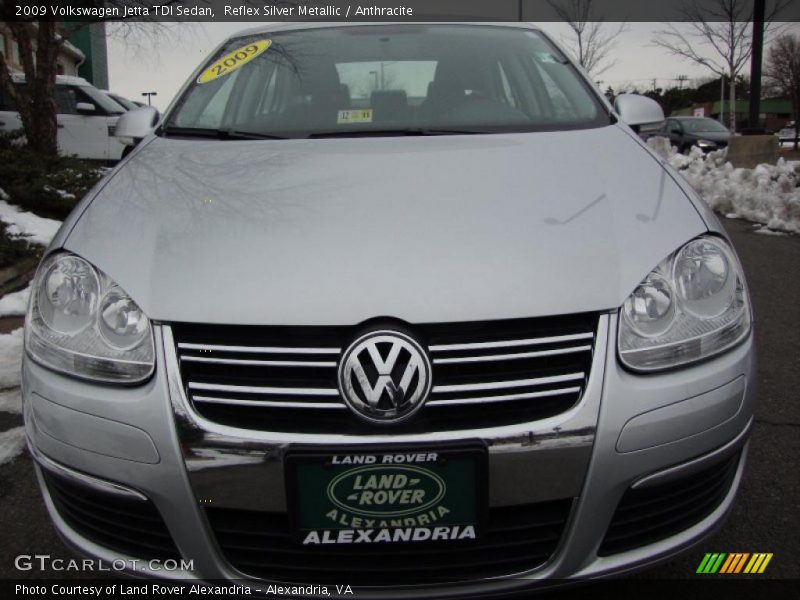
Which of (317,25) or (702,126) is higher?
(317,25)

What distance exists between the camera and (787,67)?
38562 millimetres

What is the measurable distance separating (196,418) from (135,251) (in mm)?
445

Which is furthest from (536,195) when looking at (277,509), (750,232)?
(750,232)

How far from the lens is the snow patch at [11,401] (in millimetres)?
3064

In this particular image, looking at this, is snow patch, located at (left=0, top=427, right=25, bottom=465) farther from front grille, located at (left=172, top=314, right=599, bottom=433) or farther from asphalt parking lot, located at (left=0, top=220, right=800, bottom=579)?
front grille, located at (left=172, top=314, right=599, bottom=433)

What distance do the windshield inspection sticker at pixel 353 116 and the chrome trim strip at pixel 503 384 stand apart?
1207 millimetres

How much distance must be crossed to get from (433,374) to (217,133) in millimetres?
1379

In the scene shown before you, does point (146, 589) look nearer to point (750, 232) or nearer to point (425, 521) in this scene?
point (425, 521)

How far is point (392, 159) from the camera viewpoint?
6.62ft

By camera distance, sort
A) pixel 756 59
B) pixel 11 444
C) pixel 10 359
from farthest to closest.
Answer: pixel 756 59 < pixel 10 359 < pixel 11 444

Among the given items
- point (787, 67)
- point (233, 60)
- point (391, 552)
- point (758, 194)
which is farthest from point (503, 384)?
point (787, 67)

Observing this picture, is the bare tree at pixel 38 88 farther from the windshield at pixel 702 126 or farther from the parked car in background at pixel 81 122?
the windshield at pixel 702 126

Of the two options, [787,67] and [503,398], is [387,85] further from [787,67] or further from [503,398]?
[787,67]

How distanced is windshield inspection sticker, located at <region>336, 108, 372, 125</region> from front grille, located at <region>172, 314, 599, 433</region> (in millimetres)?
1111
